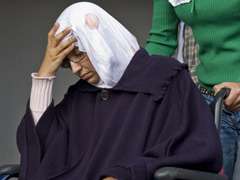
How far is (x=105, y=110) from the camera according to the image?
8.18 feet

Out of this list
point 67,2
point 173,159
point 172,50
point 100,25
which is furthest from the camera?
point 67,2

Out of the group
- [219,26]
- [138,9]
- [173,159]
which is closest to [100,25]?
[219,26]

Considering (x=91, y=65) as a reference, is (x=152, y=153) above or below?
below

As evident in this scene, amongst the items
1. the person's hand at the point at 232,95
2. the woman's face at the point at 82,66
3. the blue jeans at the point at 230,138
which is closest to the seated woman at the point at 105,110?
the woman's face at the point at 82,66

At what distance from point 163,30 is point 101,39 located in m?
0.52

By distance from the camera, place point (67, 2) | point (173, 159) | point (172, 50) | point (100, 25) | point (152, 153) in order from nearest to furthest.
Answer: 1. point (173, 159)
2. point (152, 153)
3. point (100, 25)
4. point (172, 50)
5. point (67, 2)

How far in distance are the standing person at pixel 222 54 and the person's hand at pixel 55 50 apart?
0.55 meters

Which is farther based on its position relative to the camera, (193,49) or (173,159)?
(193,49)

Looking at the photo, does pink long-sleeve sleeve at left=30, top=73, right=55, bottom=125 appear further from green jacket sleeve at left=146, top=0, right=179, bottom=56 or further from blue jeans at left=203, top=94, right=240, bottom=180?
blue jeans at left=203, top=94, right=240, bottom=180

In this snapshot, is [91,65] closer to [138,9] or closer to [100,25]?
[100,25]

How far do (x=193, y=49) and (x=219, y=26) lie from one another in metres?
0.42

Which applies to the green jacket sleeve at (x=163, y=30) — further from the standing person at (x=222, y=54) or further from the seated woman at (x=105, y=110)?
the seated woman at (x=105, y=110)

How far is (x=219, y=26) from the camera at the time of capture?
2.47m

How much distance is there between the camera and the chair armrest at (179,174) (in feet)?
6.33
